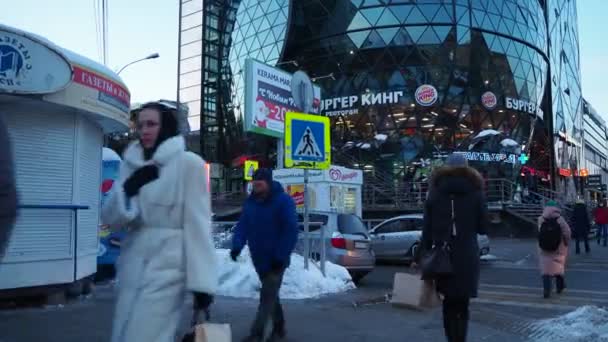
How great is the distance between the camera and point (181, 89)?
63.6 m

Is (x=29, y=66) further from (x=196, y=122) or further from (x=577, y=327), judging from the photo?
(x=196, y=122)

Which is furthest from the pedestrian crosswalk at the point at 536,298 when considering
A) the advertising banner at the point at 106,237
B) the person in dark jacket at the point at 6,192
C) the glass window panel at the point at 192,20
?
the glass window panel at the point at 192,20

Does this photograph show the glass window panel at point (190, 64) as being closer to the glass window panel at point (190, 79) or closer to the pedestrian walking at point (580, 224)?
the glass window panel at point (190, 79)

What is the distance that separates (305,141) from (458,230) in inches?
216

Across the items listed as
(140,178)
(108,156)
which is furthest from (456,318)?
(108,156)

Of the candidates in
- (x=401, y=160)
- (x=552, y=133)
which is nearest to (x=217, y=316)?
(x=401, y=160)

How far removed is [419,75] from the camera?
42250 mm

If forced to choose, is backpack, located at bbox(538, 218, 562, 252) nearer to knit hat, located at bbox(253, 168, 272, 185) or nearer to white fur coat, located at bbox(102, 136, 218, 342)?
knit hat, located at bbox(253, 168, 272, 185)

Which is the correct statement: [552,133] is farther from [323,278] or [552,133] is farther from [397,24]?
[323,278]

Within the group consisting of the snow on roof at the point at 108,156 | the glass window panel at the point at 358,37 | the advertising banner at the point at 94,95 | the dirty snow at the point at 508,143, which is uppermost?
the glass window panel at the point at 358,37

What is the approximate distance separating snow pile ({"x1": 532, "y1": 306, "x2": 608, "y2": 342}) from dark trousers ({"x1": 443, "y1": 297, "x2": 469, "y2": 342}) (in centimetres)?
209

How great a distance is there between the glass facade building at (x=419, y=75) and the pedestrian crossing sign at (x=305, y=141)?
3097 cm

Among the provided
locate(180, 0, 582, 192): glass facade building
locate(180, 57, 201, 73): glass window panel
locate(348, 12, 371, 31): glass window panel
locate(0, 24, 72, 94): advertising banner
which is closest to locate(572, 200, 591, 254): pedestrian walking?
locate(0, 24, 72, 94): advertising banner

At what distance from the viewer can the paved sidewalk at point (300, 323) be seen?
672 cm
